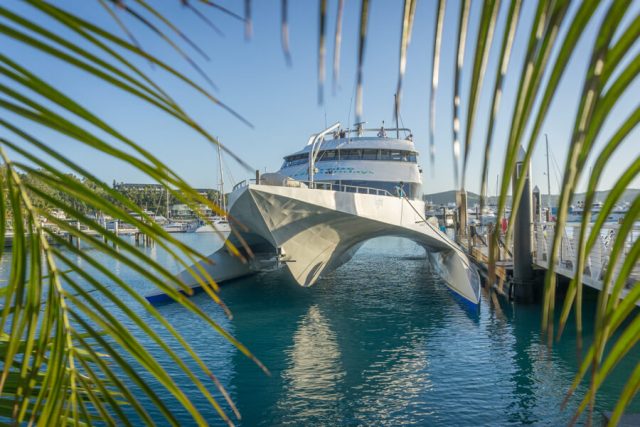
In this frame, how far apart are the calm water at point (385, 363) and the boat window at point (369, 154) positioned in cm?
622

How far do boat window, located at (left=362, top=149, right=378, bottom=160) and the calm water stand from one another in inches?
245

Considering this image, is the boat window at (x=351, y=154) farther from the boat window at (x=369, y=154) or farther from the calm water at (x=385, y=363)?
the calm water at (x=385, y=363)

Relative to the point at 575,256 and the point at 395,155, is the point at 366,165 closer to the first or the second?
the point at 395,155

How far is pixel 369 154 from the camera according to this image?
67.9 ft

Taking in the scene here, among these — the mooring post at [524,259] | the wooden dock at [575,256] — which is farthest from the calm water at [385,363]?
the wooden dock at [575,256]

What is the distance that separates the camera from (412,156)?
21359 mm

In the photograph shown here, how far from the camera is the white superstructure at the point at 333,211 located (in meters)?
14.2

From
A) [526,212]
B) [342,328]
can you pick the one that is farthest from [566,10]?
[526,212]

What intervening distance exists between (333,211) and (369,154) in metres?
6.91

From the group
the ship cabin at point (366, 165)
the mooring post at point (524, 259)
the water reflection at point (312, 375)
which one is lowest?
the water reflection at point (312, 375)

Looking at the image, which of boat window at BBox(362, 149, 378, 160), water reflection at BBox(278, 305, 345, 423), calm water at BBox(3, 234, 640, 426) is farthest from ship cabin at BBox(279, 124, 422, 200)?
Result: water reflection at BBox(278, 305, 345, 423)

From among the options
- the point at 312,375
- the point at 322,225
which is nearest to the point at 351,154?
the point at 322,225

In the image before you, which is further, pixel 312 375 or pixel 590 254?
pixel 590 254

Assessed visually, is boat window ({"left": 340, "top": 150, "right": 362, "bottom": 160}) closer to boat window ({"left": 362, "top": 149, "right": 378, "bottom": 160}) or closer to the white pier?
boat window ({"left": 362, "top": 149, "right": 378, "bottom": 160})
